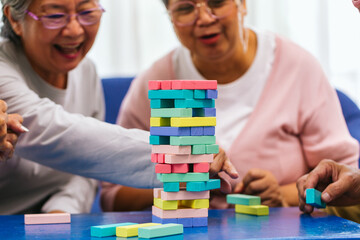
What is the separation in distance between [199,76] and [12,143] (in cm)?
90

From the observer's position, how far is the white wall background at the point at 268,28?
394 centimetres

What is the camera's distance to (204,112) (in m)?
1.24

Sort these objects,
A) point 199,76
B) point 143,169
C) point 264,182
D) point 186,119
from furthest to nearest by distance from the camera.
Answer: point 199,76 < point 264,182 < point 143,169 < point 186,119

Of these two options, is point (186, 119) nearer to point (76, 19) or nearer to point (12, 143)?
point (12, 143)

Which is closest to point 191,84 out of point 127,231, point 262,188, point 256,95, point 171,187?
point 171,187

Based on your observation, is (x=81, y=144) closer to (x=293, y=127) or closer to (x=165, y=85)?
(x=165, y=85)

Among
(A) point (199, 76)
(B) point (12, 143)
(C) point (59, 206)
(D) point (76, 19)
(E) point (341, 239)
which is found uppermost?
(D) point (76, 19)

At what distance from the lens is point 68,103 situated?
193 centimetres

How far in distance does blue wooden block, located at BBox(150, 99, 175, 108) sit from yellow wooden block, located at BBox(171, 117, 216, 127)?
5 centimetres

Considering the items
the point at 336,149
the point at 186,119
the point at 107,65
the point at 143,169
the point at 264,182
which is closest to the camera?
the point at 186,119

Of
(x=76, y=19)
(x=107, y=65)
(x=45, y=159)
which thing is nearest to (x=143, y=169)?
(x=45, y=159)

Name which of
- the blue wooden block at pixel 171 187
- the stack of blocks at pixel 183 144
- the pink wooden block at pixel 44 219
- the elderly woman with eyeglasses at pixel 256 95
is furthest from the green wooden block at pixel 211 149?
the elderly woman with eyeglasses at pixel 256 95

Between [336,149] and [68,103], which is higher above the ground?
[68,103]

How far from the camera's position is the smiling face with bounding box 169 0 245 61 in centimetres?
189
